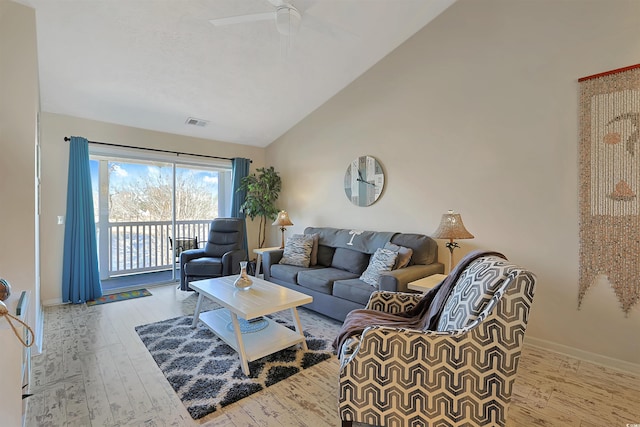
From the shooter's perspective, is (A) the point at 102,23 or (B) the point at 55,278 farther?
(B) the point at 55,278

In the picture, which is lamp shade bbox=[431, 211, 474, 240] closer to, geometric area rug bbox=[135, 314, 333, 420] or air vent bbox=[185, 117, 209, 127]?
geometric area rug bbox=[135, 314, 333, 420]

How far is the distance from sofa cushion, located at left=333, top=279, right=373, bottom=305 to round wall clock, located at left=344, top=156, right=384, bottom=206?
4.07 ft

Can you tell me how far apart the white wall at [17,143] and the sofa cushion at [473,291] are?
301cm

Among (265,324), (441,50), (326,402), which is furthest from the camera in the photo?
(441,50)

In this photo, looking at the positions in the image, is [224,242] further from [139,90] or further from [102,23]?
[102,23]

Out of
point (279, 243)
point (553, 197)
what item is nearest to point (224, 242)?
point (279, 243)

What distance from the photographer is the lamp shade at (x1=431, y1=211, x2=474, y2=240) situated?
2525 mm

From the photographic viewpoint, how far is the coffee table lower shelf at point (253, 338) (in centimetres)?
219

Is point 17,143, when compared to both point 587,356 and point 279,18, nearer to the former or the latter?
point 279,18

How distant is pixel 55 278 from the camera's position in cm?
361

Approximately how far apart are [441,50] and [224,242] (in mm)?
3741

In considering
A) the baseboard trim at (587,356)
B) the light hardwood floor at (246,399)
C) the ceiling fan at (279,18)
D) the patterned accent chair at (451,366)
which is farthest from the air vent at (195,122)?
the baseboard trim at (587,356)

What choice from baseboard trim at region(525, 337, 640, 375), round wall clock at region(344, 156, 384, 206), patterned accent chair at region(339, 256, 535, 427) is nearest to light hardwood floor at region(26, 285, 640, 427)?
baseboard trim at region(525, 337, 640, 375)

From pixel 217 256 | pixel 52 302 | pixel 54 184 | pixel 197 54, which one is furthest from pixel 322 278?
pixel 54 184
